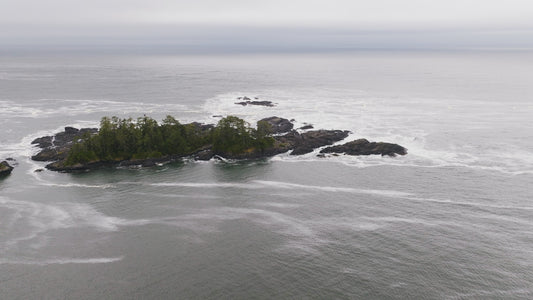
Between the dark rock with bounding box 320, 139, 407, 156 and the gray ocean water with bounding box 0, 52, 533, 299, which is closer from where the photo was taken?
the gray ocean water with bounding box 0, 52, 533, 299

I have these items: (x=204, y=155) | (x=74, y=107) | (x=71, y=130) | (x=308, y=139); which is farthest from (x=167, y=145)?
(x=74, y=107)

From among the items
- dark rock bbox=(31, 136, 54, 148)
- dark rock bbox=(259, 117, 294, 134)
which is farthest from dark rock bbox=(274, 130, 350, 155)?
dark rock bbox=(31, 136, 54, 148)

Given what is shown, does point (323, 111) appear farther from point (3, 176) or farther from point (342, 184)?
point (3, 176)

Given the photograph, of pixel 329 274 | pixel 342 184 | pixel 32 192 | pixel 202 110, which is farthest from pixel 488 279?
pixel 202 110

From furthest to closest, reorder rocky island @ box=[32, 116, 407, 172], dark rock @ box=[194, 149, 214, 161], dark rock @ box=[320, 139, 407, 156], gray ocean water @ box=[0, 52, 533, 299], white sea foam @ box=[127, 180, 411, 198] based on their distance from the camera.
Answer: dark rock @ box=[320, 139, 407, 156]
dark rock @ box=[194, 149, 214, 161]
rocky island @ box=[32, 116, 407, 172]
white sea foam @ box=[127, 180, 411, 198]
gray ocean water @ box=[0, 52, 533, 299]

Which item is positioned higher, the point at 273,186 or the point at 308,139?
the point at 308,139

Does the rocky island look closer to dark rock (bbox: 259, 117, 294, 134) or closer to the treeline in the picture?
the treeline

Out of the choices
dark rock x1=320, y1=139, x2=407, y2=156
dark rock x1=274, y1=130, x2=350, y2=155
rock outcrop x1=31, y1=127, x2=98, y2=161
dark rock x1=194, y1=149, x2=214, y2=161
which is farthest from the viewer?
dark rock x1=274, y1=130, x2=350, y2=155

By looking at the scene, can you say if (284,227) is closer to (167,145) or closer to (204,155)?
(204,155)
